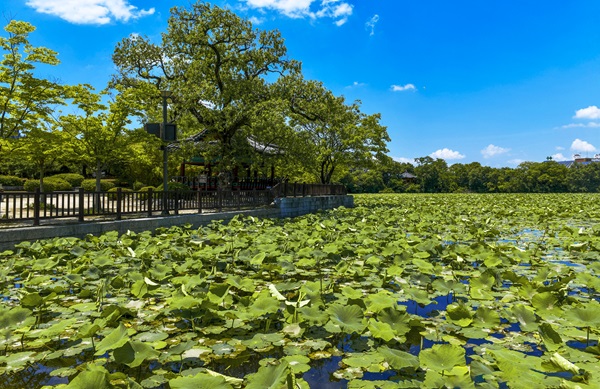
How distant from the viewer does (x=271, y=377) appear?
188 centimetres

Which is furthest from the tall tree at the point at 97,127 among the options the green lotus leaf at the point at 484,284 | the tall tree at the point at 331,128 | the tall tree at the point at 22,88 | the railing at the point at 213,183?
the green lotus leaf at the point at 484,284

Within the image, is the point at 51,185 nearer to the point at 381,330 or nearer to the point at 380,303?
the point at 380,303

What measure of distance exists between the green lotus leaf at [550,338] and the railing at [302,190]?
12947mm

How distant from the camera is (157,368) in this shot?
2504 millimetres

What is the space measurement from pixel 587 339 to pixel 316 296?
6.88 feet

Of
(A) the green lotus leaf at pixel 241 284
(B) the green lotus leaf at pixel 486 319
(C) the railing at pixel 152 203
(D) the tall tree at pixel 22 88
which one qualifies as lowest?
(B) the green lotus leaf at pixel 486 319

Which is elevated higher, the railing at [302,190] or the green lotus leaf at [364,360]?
the railing at [302,190]

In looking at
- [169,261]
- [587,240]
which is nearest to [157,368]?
[169,261]

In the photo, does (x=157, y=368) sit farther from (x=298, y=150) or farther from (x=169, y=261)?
(x=298, y=150)

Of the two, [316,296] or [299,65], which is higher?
[299,65]

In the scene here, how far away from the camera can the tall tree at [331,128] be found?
18.7 meters

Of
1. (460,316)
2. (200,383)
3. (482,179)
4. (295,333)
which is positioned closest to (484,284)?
(460,316)

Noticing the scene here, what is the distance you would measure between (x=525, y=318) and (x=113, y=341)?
10.2 feet

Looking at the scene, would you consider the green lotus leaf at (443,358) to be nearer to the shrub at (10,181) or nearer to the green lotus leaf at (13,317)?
the green lotus leaf at (13,317)
